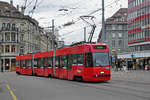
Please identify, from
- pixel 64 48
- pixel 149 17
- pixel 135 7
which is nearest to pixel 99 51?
pixel 64 48

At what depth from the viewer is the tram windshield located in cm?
1898

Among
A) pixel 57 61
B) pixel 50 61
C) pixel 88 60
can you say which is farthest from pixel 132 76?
pixel 88 60

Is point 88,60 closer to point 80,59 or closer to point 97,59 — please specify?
point 97,59

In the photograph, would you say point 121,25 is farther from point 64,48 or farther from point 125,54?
point 64,48

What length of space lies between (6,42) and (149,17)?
3566cm

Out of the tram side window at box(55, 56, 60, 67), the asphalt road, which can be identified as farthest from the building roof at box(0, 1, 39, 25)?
the asphalt road

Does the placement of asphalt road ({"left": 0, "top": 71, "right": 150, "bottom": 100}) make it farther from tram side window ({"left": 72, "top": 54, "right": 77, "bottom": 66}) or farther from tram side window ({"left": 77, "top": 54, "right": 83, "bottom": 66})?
tram side window ({"left": 72, "top": 54, "right": 77, "bottom": 66})

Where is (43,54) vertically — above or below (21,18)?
below

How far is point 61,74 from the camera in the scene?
24.5 m

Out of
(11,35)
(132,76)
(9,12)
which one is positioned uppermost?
(9,12)

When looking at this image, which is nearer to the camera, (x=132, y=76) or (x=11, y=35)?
(x=132, y=76)

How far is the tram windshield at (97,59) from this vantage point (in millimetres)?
18984

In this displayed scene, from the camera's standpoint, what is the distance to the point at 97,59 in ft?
62.8

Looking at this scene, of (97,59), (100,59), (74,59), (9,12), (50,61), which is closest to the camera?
(97,59)
